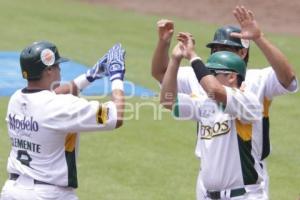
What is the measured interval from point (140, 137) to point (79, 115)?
502cm

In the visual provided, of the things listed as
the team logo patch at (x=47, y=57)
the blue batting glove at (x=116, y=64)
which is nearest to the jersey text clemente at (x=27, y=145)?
the team logo patch at (x=47, y=57)

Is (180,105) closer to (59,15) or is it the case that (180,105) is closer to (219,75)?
(219,75)

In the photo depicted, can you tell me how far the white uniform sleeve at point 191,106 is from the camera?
224 inches

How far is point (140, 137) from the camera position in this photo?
10555 millimetres

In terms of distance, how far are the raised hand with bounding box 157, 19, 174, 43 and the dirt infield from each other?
13.7 metres

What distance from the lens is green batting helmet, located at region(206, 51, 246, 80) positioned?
5598 mm

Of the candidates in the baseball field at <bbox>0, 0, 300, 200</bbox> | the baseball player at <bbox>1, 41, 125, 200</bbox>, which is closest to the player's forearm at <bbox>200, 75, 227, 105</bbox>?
the baseball player at <bbox>1, 41, 125, 200</bbox>

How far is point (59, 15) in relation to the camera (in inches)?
761

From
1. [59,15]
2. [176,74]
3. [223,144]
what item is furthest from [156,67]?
[59,15]

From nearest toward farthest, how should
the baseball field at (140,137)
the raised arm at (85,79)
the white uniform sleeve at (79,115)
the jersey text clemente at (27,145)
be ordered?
the white uniform sleeve at (79,115)
the jersey text clemente at (27,145)
the raised arm at (85,79)
the baseball field at (140,137)

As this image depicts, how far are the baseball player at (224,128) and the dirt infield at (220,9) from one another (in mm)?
14133

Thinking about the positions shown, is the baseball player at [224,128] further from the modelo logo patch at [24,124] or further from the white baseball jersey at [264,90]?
the modelo logo patch at [24,124]

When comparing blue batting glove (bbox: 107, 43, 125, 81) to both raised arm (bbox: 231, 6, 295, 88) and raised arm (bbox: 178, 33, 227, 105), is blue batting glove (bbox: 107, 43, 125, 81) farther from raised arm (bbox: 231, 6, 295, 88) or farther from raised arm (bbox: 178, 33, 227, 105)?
raised arm (bbox: 231, 6, 295, 88)

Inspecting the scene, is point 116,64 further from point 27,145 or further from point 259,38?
point 259,38
